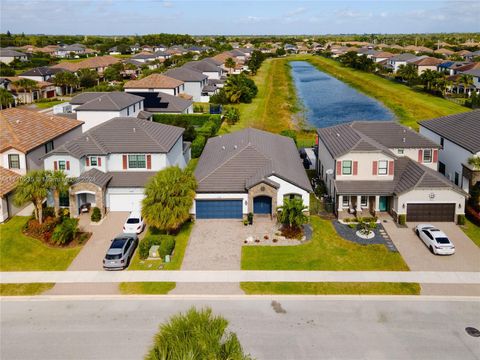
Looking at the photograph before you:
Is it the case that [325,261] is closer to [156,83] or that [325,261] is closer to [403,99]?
[156,83]

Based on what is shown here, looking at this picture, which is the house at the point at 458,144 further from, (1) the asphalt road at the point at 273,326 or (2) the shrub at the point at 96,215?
(2) the shrub at the point at 96,215

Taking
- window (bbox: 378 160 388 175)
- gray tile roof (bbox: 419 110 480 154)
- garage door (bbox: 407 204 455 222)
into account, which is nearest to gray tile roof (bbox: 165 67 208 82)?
gray tile roof (bbox: 419 110 480 154)

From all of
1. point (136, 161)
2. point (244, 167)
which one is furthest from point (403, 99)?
point (136, 161)

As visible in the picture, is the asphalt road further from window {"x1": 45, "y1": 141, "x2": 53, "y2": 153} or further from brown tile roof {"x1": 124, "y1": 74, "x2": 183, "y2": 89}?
brown tile roof {"x1": 124, "y1": 74, "x2": 183, "y2": 89}

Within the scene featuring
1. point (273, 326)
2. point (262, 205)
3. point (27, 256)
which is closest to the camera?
point (273, 326)

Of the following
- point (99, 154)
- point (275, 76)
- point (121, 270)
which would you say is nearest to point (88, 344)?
point (121, 270)
